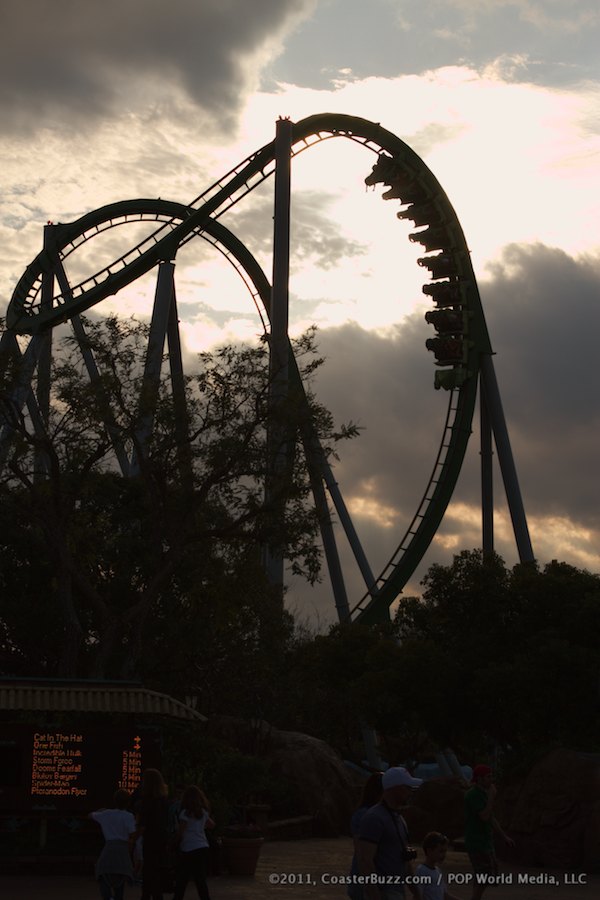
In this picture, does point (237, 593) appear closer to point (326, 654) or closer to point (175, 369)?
point (326, 654)

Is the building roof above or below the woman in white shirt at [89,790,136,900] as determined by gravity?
above

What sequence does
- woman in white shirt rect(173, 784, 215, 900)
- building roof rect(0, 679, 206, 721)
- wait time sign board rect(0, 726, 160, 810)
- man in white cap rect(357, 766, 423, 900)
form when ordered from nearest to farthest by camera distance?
1. man in white cap rect(357, 766, 423, 900)
2. woman in white shirt rect(173, 784, 215, 900)
3. building roof rect(0, 679, 206, 721)
4. wait time sign board rect(0, 726, 160, 810)

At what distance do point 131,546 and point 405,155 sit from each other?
13308mm

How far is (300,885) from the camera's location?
1553cm

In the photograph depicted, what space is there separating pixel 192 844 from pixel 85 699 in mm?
5730

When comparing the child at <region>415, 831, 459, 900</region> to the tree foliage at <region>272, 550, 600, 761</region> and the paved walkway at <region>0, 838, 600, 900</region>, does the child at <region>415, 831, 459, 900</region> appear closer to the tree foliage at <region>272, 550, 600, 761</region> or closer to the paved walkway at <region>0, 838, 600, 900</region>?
the paved walkway at <region>0, 838, 600, 900</region>

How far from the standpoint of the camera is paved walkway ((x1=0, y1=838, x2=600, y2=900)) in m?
14.1

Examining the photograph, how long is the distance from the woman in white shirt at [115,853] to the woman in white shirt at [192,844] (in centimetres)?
55

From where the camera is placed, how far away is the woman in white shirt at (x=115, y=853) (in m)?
10.6

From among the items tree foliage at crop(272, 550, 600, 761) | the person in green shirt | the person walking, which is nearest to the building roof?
tree foliage at crop(272, 550, 600, 761)

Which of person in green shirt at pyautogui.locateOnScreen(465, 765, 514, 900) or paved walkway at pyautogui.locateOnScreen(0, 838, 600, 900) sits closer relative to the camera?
person in green shirt at pyautogui.locateOnScreen(465, 765, 514, 900)

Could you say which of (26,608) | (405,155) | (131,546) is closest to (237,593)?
(131,546)

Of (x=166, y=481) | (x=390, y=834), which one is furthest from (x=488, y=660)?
(x=390, y=834)

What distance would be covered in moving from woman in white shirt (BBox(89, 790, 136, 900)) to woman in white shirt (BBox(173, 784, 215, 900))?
55 cm
